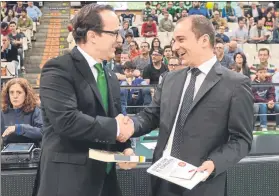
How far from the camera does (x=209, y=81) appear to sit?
1854mm

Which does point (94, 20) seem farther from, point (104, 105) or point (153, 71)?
point (153, 71)

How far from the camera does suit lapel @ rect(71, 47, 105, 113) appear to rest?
1.78m

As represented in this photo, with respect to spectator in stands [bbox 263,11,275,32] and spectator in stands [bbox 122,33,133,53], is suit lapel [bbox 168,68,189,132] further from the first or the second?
spectator in stands [bbox 263,11,275,32]

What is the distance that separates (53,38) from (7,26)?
229cm

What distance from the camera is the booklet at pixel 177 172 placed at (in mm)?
1628

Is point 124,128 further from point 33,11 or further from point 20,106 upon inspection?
point 33,11

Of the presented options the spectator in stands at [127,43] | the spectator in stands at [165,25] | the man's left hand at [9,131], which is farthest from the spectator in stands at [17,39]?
the man's left hand at [9,131]

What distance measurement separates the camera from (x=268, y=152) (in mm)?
2748

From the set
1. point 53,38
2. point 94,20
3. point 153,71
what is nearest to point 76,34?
point 94,20

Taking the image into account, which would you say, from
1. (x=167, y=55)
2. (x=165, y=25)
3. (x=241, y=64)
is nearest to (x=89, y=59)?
(x=241, y=64)

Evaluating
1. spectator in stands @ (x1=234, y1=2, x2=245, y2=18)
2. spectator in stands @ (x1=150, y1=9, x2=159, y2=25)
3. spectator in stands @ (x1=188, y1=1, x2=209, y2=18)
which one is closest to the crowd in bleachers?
spectator in stands @ (x1=150, y1=9, x2=159, y2=25)

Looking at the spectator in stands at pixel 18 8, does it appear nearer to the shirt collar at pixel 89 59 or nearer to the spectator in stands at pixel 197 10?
the spectator in stands at pixel 197 10

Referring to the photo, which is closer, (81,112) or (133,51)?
(81,112)

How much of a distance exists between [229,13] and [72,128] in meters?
12.4
